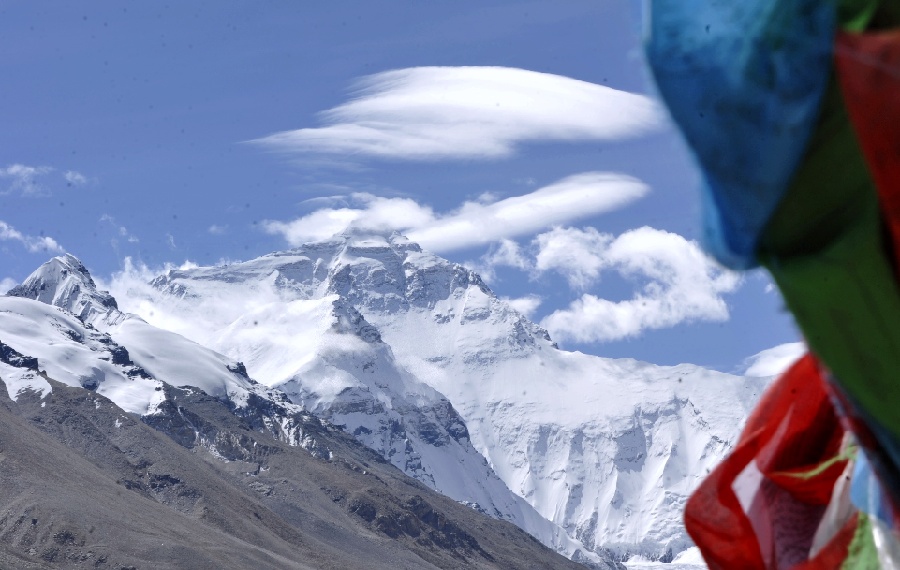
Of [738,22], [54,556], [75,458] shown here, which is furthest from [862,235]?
[75,458]

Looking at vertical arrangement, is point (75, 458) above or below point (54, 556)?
above

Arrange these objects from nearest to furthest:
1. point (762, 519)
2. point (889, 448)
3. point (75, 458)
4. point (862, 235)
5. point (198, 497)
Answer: point (862, 235) → point (889, 448) → point (762, 519) → point (75, 458) → point (198, 497)

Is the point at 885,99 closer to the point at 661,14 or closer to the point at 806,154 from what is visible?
the point at 806,154

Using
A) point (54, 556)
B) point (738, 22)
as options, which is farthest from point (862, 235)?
point (54, 556)

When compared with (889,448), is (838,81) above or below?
above

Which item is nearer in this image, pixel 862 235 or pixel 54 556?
pixel 862 235

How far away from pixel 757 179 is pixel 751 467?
6.66ft

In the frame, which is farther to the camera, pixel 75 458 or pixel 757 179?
pixel 75 458

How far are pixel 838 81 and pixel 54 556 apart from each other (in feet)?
506

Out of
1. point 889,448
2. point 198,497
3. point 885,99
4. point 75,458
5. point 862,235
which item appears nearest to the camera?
point 885,99

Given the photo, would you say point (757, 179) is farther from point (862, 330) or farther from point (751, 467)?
point (751, 467)

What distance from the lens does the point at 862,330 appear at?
3.52 metres

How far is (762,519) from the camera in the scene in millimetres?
5184

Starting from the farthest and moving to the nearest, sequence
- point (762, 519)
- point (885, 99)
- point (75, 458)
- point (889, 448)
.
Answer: point (75, 458)
point (762, 519)
point (889, 448)
point (885, 99)
